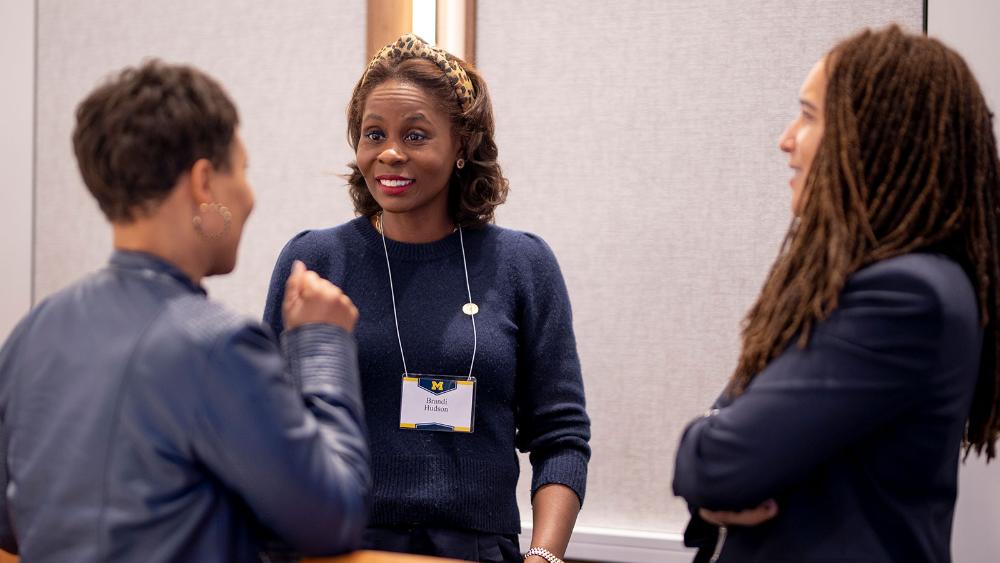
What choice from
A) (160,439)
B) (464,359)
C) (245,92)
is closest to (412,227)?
(464,359)

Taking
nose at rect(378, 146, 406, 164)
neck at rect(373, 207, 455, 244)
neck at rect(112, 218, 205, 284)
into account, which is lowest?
neck at rect(373, 207, 455, 244)

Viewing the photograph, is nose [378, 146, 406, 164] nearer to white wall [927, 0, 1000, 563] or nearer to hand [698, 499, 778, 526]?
hand [698, 499, 778, 526]

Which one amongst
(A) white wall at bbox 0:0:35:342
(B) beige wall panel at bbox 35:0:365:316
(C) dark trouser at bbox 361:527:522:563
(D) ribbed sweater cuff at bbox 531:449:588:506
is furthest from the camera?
(A) white wall at bbox 0:0:35:342

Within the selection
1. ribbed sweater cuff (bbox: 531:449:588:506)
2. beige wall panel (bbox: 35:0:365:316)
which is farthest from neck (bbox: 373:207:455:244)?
beige wall panel (bbox: 35:0:365:316)

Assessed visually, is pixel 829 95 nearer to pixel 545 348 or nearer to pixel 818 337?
pixel 818 337

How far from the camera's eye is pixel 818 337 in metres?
1.18

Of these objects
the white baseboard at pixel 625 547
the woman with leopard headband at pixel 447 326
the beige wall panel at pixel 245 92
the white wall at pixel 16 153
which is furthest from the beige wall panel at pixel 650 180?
the white wall at pixel 16 153

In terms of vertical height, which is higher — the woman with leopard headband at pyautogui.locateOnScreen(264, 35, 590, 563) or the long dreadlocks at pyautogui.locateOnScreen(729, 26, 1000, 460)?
the long dreadlocks at pyautogui.locateOnScreen(729, 26, 1000, 460)

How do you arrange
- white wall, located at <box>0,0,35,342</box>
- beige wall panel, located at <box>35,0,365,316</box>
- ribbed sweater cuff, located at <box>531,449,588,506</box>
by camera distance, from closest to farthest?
1. ribbed sweater cuff, located at <box>531,449,588,506</box>
2. beige wall panel, located at <box>35,0,365,316</box>
3. white wall, located at <box>0,0,35,342</box>

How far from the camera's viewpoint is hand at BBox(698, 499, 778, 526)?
48.4 inches

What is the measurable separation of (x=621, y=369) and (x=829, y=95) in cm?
162

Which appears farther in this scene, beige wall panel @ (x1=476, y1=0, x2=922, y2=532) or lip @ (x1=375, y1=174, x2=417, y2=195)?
beige wall panel @ (x1=476, y1=0, x2=922, y2=532)

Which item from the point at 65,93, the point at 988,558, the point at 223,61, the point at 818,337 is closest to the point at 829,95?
the point at 818,337

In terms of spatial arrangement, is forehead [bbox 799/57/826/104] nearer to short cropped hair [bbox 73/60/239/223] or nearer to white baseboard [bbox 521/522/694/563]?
short cropped hair [bbox 73/60/239/223]
